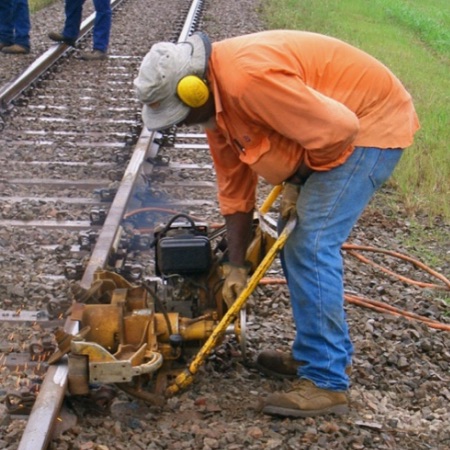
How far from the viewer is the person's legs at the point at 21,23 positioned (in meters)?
11.7

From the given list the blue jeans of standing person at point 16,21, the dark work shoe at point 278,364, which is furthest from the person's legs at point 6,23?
the dark work shoe at point 278,364

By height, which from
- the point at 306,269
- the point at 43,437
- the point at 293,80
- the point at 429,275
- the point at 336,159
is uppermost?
the point at 293,80

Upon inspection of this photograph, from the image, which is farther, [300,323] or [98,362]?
[300,323]

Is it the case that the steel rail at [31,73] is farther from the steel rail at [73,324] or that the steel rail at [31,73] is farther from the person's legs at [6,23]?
the steel rail at [73,324]

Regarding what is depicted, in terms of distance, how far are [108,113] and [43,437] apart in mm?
6006

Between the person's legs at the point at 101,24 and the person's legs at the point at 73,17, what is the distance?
1.28 ft

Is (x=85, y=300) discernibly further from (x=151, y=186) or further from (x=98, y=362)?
(x=151, y=186)

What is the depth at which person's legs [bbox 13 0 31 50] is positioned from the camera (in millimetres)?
11734

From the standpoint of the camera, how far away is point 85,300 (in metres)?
4.31

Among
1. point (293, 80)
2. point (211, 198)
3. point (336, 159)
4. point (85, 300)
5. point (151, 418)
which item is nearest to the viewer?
point (293, 80)

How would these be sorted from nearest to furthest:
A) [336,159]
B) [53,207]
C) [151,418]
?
[336,159] → [151,418] → [53,207]

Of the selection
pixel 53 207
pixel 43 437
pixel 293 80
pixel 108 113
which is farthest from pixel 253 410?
pixel 108 113

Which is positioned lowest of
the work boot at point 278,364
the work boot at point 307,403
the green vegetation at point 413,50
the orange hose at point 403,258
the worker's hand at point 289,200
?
the green vegetation at point 413,50

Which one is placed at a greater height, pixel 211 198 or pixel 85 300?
pixel 85 300
